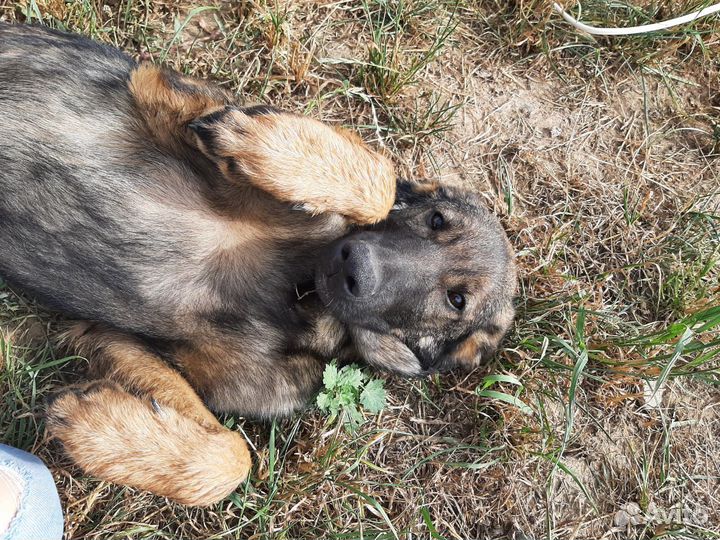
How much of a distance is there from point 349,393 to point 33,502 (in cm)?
190

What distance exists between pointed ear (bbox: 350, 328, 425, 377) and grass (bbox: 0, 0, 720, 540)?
52 centimetres

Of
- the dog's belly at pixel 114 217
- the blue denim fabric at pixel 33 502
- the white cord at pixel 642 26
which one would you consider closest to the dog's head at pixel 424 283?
the dog's belly at pixel 114 217

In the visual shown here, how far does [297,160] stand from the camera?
3357 millimetres

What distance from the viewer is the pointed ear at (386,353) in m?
3.86

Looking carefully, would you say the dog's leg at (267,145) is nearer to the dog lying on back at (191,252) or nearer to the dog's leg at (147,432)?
the dog lying on back at (191,252)

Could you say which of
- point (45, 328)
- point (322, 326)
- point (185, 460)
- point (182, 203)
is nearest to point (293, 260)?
point (322, 326)

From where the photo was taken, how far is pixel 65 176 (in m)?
3.33

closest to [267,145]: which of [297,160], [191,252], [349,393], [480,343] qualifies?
[297,160]

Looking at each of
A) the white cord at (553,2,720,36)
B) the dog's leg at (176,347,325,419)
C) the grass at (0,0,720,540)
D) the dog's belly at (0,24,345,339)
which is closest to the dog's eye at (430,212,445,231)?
the dog's belly at (0,24,345,339)

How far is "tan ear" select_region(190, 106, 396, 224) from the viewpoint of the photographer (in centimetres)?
328

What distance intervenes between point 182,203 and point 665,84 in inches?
147

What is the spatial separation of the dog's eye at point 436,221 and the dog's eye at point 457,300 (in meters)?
0.40

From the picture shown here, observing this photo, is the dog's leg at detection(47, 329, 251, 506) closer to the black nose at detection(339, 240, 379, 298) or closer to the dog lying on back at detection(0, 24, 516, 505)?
the dog lying on back at detection(0, 24, 516, 505)

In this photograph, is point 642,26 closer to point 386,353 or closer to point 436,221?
point 436,221
